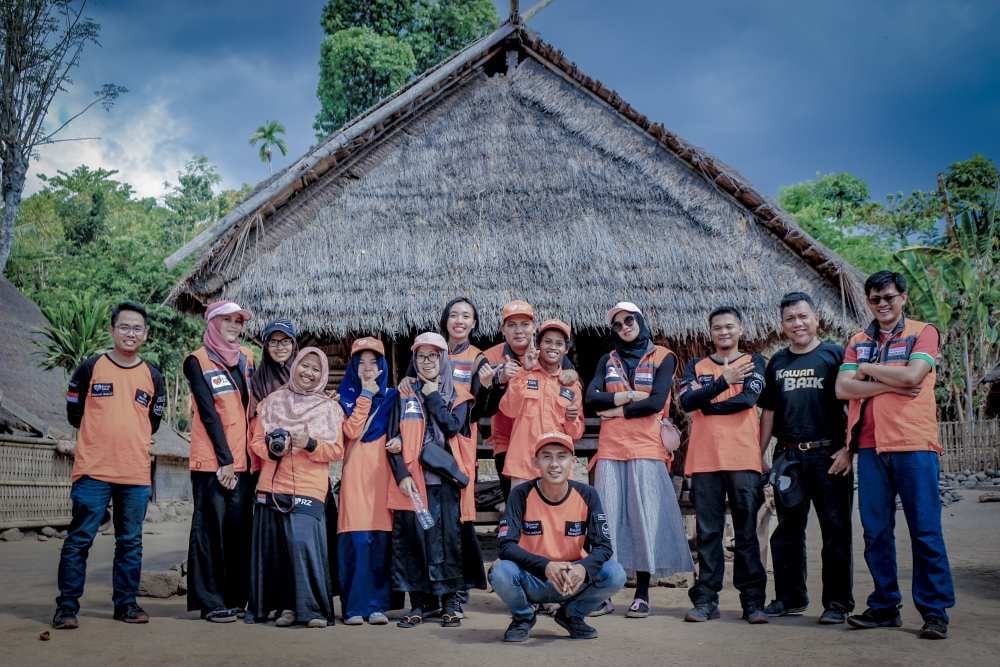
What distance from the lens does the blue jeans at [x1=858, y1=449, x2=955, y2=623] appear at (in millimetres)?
4035

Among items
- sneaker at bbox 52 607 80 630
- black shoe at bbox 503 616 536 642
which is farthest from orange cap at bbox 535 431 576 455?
sneaker at bbox 52 607 80 630

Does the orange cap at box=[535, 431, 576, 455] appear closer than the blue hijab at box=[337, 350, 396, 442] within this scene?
Yes

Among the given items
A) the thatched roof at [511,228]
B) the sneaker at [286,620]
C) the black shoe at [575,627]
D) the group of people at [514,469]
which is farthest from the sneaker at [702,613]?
the thatched roof at [511,228]

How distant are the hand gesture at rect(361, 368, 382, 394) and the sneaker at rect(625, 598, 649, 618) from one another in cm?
194

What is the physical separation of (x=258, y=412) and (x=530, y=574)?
183 cm

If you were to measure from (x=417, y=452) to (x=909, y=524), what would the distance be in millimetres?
2629

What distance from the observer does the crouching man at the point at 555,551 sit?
13.6 ft

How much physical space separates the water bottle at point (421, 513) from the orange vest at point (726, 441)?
1.52m

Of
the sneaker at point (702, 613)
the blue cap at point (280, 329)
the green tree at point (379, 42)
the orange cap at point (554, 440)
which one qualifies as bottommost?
the sneaker at point (702, 613)

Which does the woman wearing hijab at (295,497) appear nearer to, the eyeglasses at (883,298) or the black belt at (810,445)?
the black belt at (810,445)

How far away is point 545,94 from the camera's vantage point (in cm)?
916

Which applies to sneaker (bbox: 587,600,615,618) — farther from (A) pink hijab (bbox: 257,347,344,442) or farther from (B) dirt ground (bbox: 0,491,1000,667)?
(A) pink hijab (bbox: 257,347,344,442)

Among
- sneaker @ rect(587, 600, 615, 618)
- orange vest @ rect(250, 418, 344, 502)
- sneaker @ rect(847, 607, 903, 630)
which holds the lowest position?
sneaker @ rect(587, 600, 615, 618)

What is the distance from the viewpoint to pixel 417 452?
4.84m
